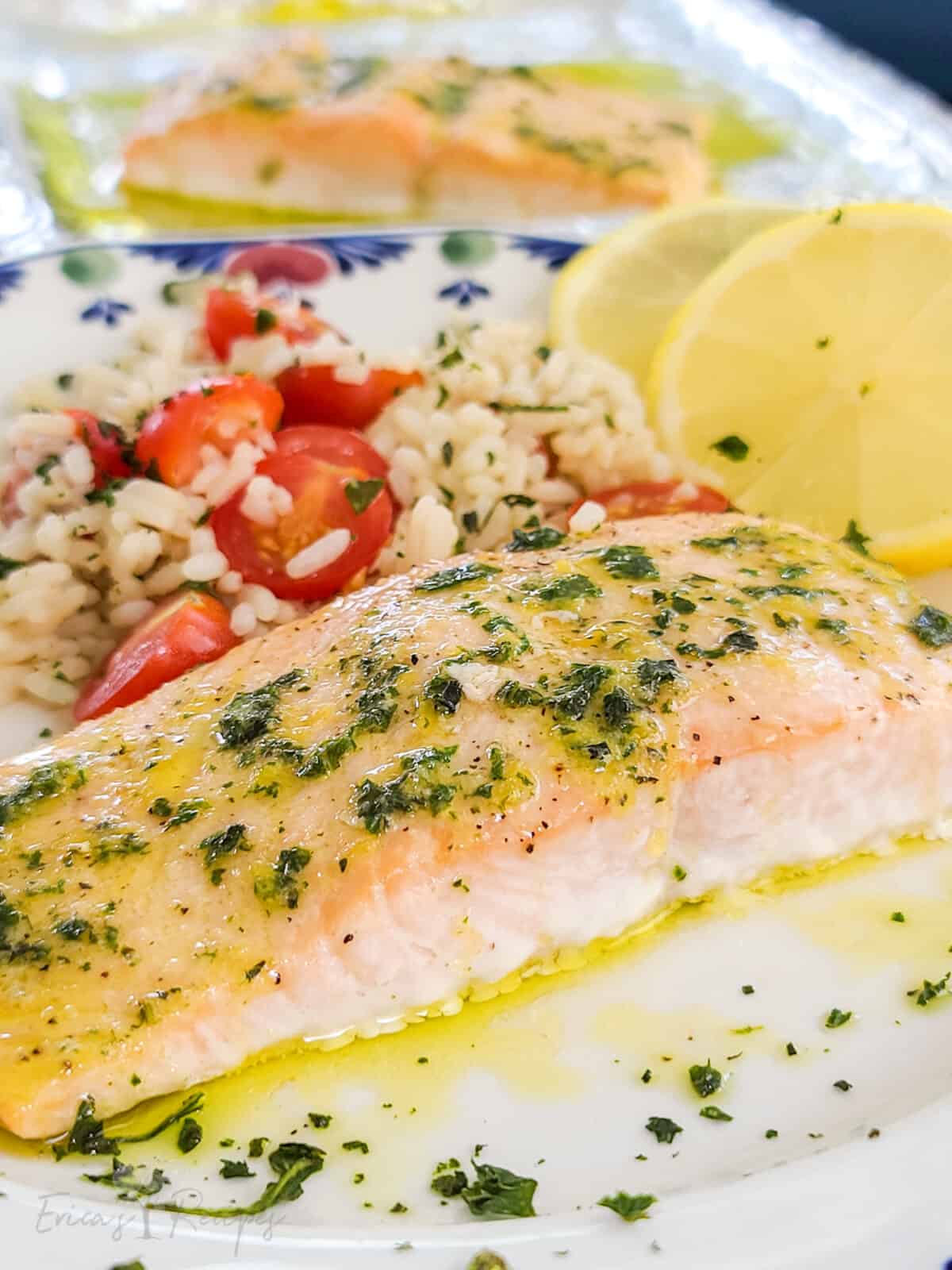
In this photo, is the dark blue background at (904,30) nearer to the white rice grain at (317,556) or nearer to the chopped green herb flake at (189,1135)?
the white rice grain at (317,556)

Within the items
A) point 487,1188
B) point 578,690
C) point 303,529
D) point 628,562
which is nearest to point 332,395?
point 303,529

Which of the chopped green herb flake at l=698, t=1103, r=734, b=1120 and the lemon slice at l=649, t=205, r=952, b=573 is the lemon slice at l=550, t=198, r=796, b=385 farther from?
the chopped green herb flake at l=698, t=1103, r=734, b=1120

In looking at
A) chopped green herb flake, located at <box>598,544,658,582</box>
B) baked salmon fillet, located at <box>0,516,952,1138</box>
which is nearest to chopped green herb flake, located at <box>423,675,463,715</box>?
baked salmon fillet, located at <box>0,516,952,1138</box>

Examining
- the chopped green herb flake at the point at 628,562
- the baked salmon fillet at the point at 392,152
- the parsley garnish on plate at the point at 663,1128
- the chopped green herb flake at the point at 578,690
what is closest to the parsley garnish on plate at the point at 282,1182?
the parsley garnish on plate at the point at 663,1128

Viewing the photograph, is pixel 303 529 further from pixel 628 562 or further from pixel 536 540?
pixel 628 562

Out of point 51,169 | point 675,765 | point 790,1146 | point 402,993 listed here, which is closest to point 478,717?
point 675,765
